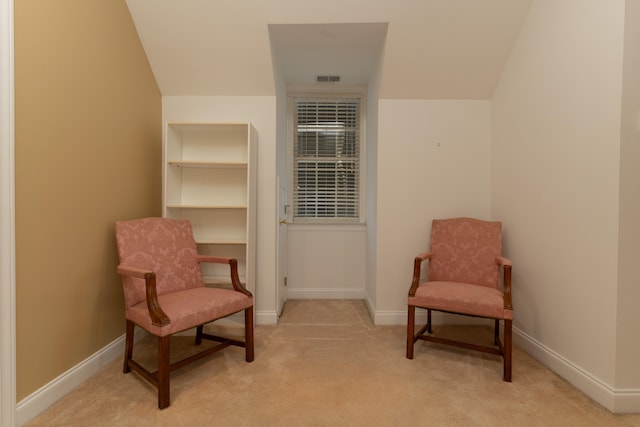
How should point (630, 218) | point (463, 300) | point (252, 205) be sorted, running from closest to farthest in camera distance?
point (630, 218) → point (463, 300) → point (252, 205)

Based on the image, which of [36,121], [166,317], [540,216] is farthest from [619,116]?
[36,121]

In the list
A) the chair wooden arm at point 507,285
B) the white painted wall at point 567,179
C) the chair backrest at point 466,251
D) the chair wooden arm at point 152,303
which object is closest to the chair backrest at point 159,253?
the chair wooden arm at point 152,303

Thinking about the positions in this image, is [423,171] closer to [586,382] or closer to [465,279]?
[465,279]

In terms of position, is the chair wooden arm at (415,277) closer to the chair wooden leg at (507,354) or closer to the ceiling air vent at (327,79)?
the chair wooden leg at (507,354)

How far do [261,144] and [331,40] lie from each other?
1071mm

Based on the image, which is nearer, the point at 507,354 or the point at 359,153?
the point at 507,354

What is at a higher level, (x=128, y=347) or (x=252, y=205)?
(x=252, y=205)

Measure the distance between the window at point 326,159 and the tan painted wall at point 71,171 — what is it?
1.73 meters

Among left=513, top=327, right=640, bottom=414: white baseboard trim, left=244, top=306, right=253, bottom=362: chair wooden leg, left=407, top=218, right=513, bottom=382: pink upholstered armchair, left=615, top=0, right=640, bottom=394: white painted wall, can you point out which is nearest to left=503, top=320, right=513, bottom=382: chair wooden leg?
left=407, top=218, right=513, bottom=382: pink upholstered armchair

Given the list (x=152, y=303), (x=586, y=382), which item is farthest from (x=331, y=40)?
(x=586, y=382)

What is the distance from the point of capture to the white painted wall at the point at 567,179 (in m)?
1.60

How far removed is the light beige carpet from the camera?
1489 millimetres

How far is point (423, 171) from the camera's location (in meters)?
2.75

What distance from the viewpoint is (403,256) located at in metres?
2.76
